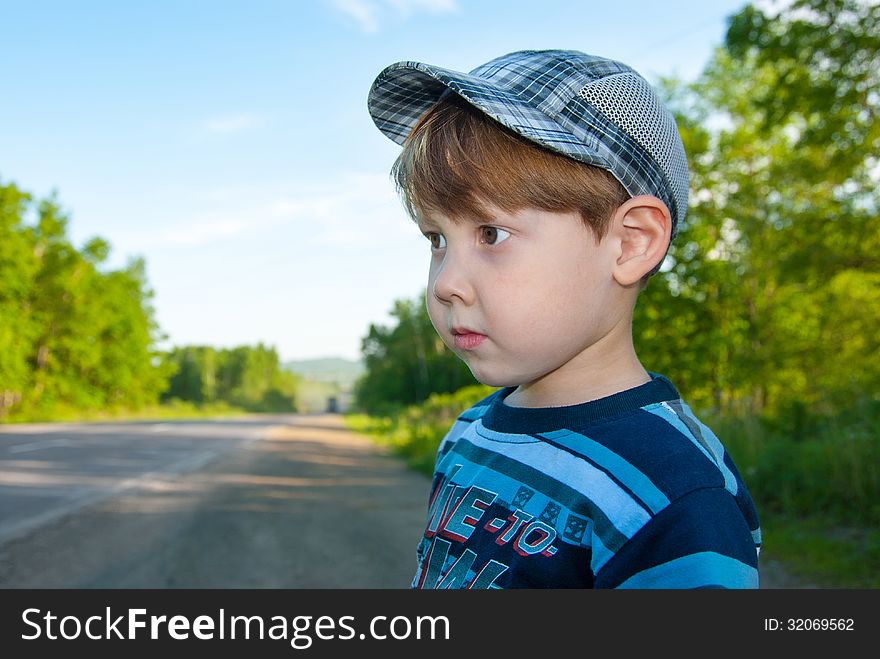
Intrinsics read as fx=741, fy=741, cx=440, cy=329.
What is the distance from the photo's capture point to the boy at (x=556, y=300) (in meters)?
0.92

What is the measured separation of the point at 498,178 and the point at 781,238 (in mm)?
11277

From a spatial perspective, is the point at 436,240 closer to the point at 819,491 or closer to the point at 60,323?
the point at 819,491

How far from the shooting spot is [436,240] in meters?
1.12

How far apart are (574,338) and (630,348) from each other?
0.45 ft

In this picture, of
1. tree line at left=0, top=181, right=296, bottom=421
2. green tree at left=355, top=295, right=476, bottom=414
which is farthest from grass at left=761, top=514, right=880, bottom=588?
tree line at left=0, top=181, right=296, bottom=421

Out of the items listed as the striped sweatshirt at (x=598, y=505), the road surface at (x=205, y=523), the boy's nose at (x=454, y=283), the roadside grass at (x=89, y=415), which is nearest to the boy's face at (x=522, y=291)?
the boy's nose at (x=454, y=283)

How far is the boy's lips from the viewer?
101cm

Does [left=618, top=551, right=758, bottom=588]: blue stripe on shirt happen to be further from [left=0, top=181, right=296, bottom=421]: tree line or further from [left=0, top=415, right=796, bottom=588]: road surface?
[left=0, top=181, right=296, bottom=421]: tree line

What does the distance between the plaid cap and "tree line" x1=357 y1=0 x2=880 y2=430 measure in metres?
6.74

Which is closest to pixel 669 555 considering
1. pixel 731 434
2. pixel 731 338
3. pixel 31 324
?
pixel 731 434

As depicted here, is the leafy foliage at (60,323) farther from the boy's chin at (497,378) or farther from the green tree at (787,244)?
the boy's chin at (497,378)

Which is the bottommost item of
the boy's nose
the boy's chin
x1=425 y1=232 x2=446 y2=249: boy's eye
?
the boy's chin

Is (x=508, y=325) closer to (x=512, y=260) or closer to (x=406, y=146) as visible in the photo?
(x=512, y=260)
